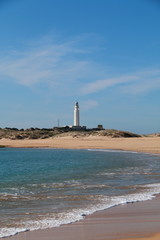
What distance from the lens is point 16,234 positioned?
5.97 meters

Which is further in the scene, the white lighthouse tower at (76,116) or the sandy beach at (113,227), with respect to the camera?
the white lighthouse tower at (76,116)

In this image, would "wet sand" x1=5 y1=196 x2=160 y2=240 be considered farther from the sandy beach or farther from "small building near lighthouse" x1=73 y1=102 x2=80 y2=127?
"small building near lighthouse" x1=73 y1=102 x2=80 y2=127

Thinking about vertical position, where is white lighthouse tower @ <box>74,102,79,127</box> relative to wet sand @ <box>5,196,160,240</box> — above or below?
above

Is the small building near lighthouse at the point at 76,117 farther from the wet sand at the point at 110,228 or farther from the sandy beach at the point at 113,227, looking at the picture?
the wet sand at the point at 110,228

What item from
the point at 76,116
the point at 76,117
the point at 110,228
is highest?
the point at 76,116

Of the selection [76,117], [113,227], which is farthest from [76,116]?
[113,227]

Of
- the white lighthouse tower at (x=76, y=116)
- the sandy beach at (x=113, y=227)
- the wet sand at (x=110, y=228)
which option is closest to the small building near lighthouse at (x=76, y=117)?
the white lighthouse tower at (x=76, y=116)

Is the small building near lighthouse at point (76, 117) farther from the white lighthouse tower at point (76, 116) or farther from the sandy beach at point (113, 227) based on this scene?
the sandy beach at point (113, 227)

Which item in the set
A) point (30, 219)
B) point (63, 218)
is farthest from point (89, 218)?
point (30, 219)

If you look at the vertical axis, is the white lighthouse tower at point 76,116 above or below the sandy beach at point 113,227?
→ above

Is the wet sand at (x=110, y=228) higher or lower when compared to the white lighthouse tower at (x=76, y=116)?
lower

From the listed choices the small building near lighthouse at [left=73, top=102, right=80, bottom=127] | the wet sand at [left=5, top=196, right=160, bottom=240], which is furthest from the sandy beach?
the small building near lighthouse at [left=73, top=102, right=80, bottom=127]

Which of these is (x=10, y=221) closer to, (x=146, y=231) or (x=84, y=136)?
(x=146, y=231)

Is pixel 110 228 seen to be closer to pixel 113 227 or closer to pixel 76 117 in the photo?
pixel 113 227
